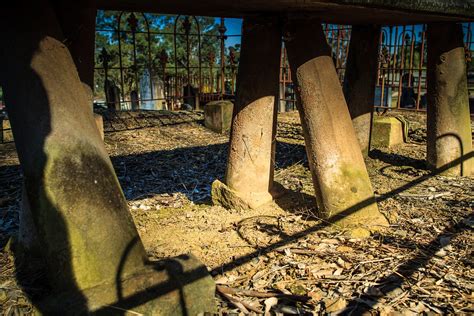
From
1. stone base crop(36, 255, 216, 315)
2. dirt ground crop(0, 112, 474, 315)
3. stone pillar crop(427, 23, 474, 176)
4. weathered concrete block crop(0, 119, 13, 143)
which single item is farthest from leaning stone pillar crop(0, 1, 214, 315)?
weathered concrete block crop(0, 119, 13, 143)

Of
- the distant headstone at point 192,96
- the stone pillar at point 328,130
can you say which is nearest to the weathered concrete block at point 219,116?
the distant headstone at point 192,96

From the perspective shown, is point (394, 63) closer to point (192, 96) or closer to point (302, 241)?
point (192, 96)

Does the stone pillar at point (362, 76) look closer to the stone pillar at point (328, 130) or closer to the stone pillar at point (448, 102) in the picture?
the stone pillar at point (448, 102)

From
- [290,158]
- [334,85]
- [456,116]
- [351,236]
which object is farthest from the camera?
[290,158]

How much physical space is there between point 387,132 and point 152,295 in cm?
542

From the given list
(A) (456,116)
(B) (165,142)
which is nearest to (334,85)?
(A) (456,116)

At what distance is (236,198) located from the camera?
4215 millimetres

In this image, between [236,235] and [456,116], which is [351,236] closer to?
[236,235]

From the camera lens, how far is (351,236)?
350cm

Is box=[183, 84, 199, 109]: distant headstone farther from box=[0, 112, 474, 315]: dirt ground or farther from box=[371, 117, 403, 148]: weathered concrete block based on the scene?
box=[371, 117, 403, 148]: weathered concrete block

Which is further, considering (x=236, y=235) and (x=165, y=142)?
(x=165, y=142)

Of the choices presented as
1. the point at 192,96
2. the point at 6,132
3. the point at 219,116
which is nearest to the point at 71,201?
the point at 6,132

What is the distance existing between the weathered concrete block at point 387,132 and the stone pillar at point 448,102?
126 centimetres

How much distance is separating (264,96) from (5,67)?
2289 millimetres
